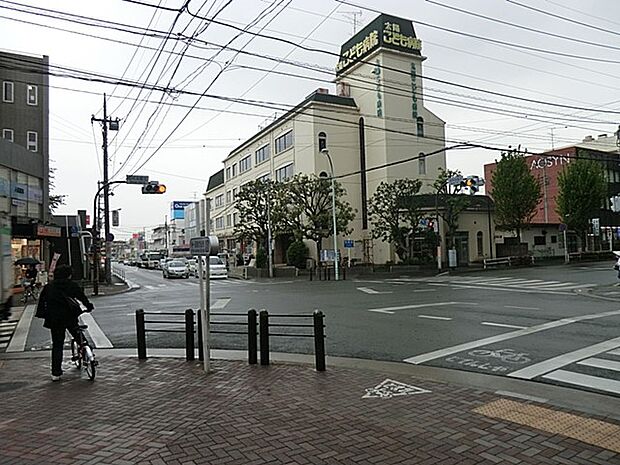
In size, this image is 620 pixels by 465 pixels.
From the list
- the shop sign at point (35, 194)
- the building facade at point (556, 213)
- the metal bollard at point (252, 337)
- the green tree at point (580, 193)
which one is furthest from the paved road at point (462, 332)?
the building facade at point (556, 213)

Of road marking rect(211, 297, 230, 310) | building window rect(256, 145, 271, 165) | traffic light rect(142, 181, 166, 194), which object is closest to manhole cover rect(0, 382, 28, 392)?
road marking rect(211, 297, 230, 310)

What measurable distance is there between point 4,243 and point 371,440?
9.43 m

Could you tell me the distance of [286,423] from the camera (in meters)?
5.35

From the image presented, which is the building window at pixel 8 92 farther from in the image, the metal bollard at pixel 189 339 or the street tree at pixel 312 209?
the metal bollard at pixel 189 339

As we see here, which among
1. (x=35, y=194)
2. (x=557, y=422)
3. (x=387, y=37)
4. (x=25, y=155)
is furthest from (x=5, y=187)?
(x=387, y=37)

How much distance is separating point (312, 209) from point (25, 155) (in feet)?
67.1

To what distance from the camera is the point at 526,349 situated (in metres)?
9.17

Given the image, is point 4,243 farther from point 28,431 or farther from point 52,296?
point 28,431

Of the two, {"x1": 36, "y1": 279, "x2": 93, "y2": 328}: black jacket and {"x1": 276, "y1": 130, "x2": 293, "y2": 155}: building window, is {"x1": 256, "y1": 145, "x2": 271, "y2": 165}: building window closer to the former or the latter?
{"x1": 276, "y1": 130, "x2": 293, "y2": 155}: building window

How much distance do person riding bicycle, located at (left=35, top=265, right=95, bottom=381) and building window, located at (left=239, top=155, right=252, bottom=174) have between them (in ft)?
180

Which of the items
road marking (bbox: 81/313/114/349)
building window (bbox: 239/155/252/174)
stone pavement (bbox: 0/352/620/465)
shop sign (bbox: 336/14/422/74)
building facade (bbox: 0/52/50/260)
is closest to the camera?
stone pavement (bbox: 0/352/620/465)

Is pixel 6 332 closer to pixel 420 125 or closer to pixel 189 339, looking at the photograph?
pixel 189 339

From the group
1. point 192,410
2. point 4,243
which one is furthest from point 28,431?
point 4,243

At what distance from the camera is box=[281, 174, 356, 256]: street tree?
131 feet
